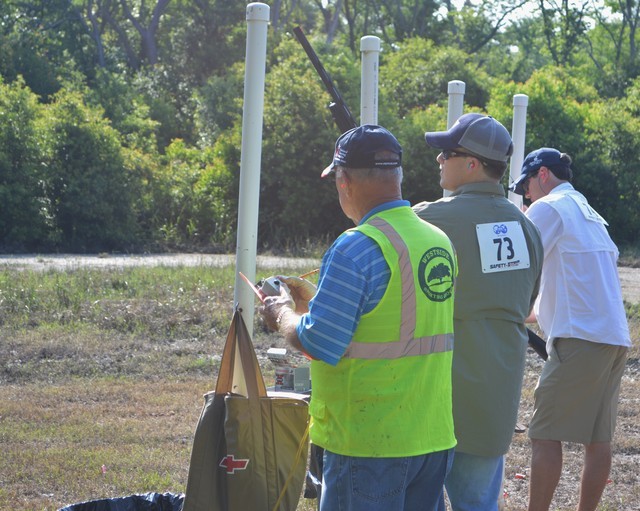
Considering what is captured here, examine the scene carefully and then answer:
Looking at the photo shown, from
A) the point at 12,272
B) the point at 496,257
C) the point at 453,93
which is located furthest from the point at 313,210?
the point at 496,257

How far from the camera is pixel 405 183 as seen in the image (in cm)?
2142

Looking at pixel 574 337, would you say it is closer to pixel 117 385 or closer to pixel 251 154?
pixel 251 154

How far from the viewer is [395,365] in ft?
8.88

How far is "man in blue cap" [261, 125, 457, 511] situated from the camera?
2645mm

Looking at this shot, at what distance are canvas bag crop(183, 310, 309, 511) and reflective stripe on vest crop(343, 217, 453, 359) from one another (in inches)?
33.0

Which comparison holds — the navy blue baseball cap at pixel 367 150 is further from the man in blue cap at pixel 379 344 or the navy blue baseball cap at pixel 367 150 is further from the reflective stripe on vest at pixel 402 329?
the reflective stripe on vest at pixel 402 329

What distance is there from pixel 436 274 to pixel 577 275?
1.74 meters

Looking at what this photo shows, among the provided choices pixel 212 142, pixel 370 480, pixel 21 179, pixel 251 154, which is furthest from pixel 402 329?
pixel 212 142

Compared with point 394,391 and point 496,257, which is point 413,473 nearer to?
point 394,391

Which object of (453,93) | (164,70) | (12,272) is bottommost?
(12,272)

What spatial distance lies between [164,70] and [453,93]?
36150mm

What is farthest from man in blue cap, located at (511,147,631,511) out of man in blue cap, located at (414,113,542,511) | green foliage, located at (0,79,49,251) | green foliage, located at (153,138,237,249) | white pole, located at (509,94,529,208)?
green foliage, located at (153,138,237,249)

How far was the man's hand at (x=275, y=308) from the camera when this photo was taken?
293cm

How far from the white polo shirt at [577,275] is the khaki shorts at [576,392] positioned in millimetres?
76
